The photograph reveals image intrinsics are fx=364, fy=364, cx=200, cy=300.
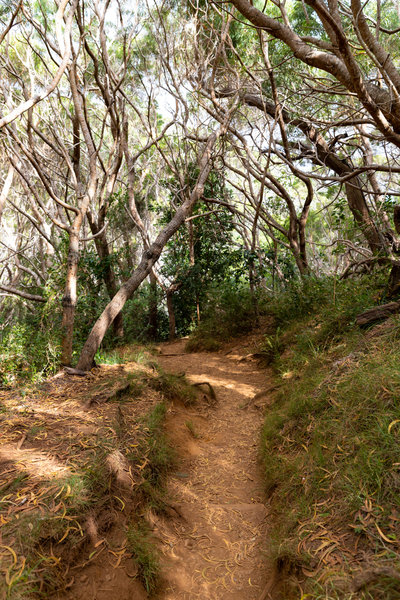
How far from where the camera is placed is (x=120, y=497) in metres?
2.42

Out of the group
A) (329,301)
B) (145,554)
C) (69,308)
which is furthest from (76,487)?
(329,301)

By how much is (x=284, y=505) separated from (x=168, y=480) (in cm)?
99

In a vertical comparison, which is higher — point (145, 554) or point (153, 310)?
point (153, 310)

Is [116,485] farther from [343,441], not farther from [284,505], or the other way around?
[343,441]

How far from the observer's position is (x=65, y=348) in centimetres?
461

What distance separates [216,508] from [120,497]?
2.78ft

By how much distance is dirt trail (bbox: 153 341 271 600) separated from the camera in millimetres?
2170

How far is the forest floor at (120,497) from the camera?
74.4 inches

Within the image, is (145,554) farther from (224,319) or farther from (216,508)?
(224,319)

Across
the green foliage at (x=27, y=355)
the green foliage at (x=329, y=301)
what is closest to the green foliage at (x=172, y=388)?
the green foliage at (x=27, y=355)

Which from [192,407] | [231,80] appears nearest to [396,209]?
[192,407]

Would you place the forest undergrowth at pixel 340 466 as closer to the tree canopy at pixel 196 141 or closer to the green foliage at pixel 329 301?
the green foliage at pixel 329 301

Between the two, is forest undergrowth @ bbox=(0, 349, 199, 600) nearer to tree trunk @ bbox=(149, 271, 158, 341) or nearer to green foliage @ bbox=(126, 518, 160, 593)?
green foliage @ bbox=(126, 518, 160, 593)

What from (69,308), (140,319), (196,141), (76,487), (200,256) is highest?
(196,141)
